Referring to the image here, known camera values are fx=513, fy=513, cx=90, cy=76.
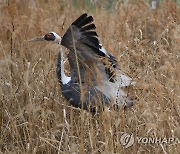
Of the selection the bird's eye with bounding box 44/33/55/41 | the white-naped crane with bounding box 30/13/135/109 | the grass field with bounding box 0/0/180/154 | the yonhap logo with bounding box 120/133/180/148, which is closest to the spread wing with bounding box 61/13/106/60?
the white-naped crane with bounding box 30/13/135/109

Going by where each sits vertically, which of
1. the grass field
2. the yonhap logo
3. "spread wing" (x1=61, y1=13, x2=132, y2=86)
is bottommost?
the yonhap logo

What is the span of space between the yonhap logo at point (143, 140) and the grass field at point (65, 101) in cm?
2

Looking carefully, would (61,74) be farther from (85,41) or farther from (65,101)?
(85,41)

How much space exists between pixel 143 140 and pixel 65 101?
2.97 ft

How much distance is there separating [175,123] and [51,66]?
3.70 feet

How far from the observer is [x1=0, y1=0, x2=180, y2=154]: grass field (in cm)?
246

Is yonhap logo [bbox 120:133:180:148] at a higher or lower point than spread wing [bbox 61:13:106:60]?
lower

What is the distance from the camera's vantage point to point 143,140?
2488 millimetres

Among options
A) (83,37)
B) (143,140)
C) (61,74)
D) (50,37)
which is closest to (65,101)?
(61,74)

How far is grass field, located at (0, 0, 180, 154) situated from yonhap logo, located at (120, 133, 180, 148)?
2 centimetres

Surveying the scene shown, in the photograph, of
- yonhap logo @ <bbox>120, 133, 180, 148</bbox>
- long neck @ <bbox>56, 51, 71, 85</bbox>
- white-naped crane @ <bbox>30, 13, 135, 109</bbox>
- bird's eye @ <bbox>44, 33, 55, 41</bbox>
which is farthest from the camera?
bird's eye @ <bbox>44, 33, 55, 41</bbox>

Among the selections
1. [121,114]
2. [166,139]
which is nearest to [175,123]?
[166,139]

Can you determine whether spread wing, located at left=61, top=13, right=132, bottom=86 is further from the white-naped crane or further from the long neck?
the long neck

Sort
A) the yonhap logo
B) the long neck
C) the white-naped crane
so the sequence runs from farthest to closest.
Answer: the long neck
the white-naped crane
the yonhap logo
